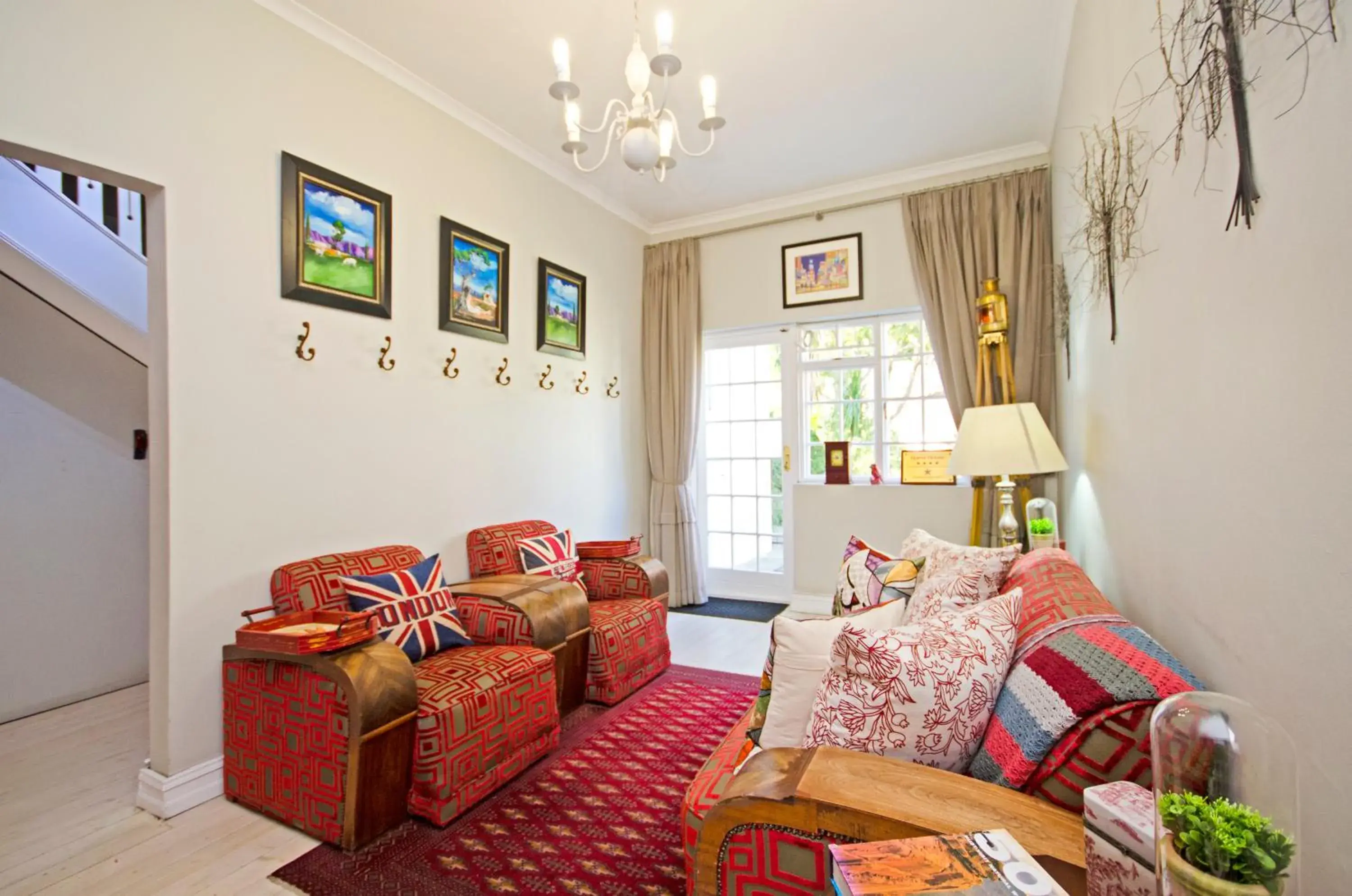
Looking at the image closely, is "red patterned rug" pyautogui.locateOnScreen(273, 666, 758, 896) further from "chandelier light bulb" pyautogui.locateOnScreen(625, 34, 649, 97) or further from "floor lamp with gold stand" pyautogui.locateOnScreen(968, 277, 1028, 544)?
"chandelier light bulb" pyautogui.locateOnScreen(625, 34, 649, 97)

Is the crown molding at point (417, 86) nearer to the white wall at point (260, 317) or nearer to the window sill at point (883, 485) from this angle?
the white wall at point (260, 317)

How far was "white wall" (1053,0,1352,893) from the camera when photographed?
26.9 inches

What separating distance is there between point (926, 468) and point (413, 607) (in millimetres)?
3153

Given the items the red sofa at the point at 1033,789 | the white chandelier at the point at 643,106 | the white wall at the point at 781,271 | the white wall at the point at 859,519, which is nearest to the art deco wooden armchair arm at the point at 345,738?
the red sofa at the point at 1033,789

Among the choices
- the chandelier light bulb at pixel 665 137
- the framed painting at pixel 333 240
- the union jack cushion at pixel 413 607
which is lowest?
the union jack cushion at pixel 413 607

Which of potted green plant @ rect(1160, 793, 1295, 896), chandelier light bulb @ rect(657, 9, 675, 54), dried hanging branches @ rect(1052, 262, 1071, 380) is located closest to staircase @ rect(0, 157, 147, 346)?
chandelier light bulb @ rect(657, 9, 675, 54)

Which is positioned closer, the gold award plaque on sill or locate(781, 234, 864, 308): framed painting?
the gold award plaque on sill

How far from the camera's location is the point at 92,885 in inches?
64.2

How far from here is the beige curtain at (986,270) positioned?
3.53 m

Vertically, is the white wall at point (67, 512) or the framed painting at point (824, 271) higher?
the framed painting at point (824, 271)

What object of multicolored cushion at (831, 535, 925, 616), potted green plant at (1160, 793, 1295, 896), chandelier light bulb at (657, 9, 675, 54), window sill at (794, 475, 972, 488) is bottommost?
multicolored cushion at (831, 535, 925, 616)

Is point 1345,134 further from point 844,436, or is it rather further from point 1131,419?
point 844,436

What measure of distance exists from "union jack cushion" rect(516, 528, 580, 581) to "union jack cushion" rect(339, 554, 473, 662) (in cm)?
60

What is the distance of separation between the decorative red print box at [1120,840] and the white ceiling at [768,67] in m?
2.78
